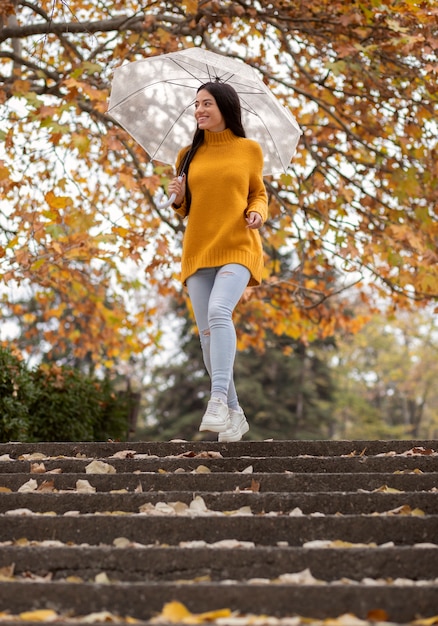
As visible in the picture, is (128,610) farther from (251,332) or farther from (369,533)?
(251,332)

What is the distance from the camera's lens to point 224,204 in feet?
16.8

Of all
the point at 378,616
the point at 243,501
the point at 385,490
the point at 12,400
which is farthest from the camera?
the point at 12,400

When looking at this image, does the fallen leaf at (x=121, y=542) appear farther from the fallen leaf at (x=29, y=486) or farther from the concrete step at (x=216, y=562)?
the fallen leaf at (x=29, y=486)

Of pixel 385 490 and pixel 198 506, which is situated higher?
pixel 385 490

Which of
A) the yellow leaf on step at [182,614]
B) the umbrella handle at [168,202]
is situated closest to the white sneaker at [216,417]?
the umbrella handle at [168,202]

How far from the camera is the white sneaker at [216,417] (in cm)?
470

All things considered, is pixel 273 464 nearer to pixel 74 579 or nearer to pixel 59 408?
pixel 74 579

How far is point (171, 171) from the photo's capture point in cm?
913

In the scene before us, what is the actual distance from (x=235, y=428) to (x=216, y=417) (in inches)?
13.4

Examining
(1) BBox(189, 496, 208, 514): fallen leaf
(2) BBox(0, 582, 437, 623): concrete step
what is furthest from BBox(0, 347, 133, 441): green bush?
(2) BBox(0, 582, 437, 623): concrete step

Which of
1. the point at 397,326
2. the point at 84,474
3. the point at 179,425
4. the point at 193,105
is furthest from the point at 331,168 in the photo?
the point at 397,326

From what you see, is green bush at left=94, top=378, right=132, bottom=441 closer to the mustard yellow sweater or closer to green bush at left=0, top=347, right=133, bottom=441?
green bush at left=0, top=347, right=133, bottom=441

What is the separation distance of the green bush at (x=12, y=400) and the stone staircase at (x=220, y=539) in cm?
252

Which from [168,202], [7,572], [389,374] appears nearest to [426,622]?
[7,572]
